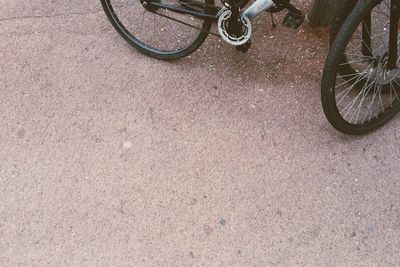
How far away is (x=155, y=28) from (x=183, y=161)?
4.19ft

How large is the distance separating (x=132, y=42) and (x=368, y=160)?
203cm

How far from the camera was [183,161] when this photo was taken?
128 inches

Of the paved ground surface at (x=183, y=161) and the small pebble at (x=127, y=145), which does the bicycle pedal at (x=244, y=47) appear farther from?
the small pebble at (x=127, y=145)

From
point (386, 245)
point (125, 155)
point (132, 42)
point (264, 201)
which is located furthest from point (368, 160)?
point (132, 42)

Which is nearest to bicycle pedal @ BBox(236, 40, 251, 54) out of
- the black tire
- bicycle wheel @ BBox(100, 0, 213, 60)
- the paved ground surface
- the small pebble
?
the paved ground surface

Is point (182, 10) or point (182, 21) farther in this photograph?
point (182, 21)

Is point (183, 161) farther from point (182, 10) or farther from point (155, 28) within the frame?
point (155, 28)

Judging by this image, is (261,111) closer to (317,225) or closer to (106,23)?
(317,225)

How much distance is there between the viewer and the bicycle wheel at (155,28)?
11.8 feet

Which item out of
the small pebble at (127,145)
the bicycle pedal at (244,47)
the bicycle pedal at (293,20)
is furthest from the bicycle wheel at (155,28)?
the small pebble at (127,145)

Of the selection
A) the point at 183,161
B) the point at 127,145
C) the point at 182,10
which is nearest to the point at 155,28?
the point at 182,10

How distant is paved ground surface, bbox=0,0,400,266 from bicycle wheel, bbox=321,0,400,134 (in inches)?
6.1

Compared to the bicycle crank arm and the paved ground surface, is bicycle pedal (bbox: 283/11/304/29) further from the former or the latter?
the bicycle crank arm

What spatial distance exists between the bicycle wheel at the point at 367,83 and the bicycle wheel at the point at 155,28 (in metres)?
1.15
